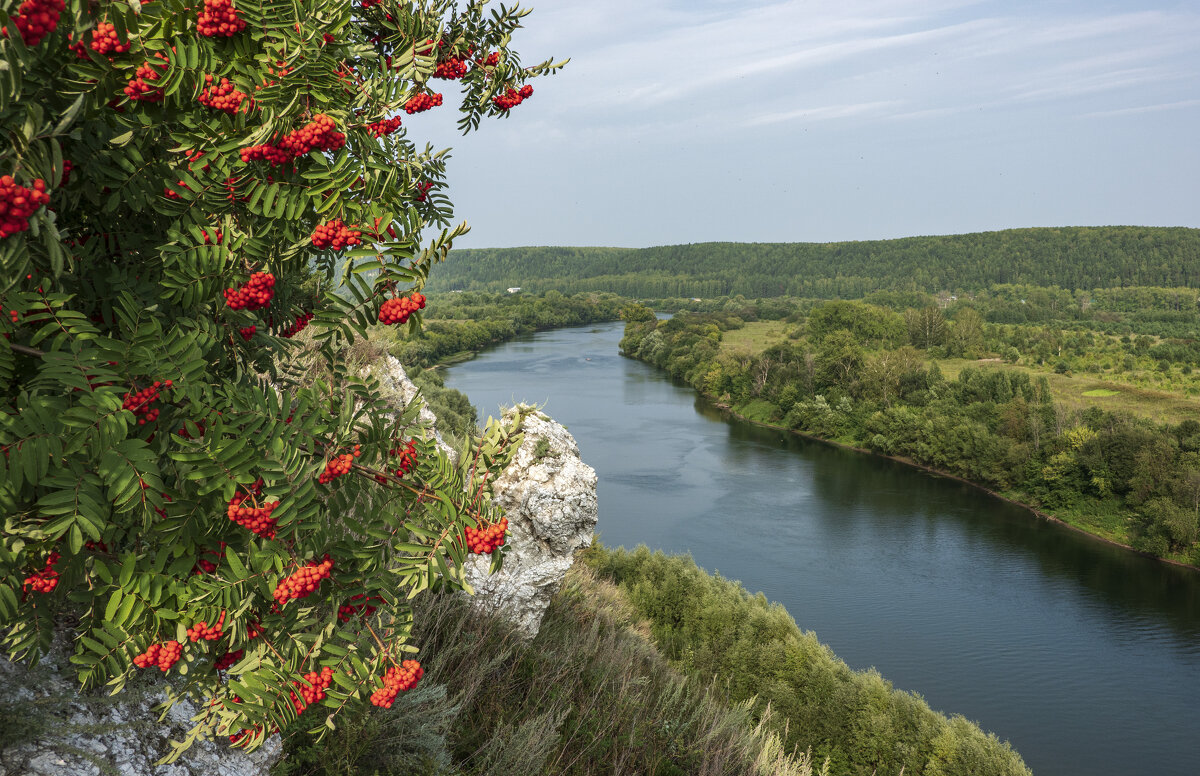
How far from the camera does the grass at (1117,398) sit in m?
51.2

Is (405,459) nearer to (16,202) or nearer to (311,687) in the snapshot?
(311,687)

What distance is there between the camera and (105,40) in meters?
2.04

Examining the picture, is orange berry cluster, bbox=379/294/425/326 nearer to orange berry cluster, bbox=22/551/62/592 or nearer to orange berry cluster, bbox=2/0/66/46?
orange berry cluster, bbox=2/0/66/46

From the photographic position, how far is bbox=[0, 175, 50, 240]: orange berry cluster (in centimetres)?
160

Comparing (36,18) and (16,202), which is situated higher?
(36,18)

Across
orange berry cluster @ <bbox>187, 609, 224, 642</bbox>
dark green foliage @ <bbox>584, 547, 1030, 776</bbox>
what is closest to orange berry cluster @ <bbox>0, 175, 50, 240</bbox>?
orange berry cluster @ <bbox>187, 609, 224, 642</bbox>

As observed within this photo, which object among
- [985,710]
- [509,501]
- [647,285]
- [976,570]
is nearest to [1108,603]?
[976,570]

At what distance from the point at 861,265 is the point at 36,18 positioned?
17989 cm

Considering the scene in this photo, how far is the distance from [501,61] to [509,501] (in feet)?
15.2

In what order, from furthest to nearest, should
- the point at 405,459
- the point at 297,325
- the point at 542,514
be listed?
the point at 542,514, the point at 297,325, the point at 405,459

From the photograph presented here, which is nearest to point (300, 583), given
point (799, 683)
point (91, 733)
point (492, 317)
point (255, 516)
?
point (255, 516)

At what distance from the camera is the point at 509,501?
7211mm

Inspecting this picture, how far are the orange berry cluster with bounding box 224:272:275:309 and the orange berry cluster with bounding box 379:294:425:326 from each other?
0.35m

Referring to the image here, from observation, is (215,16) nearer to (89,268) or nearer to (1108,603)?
(89,268)
